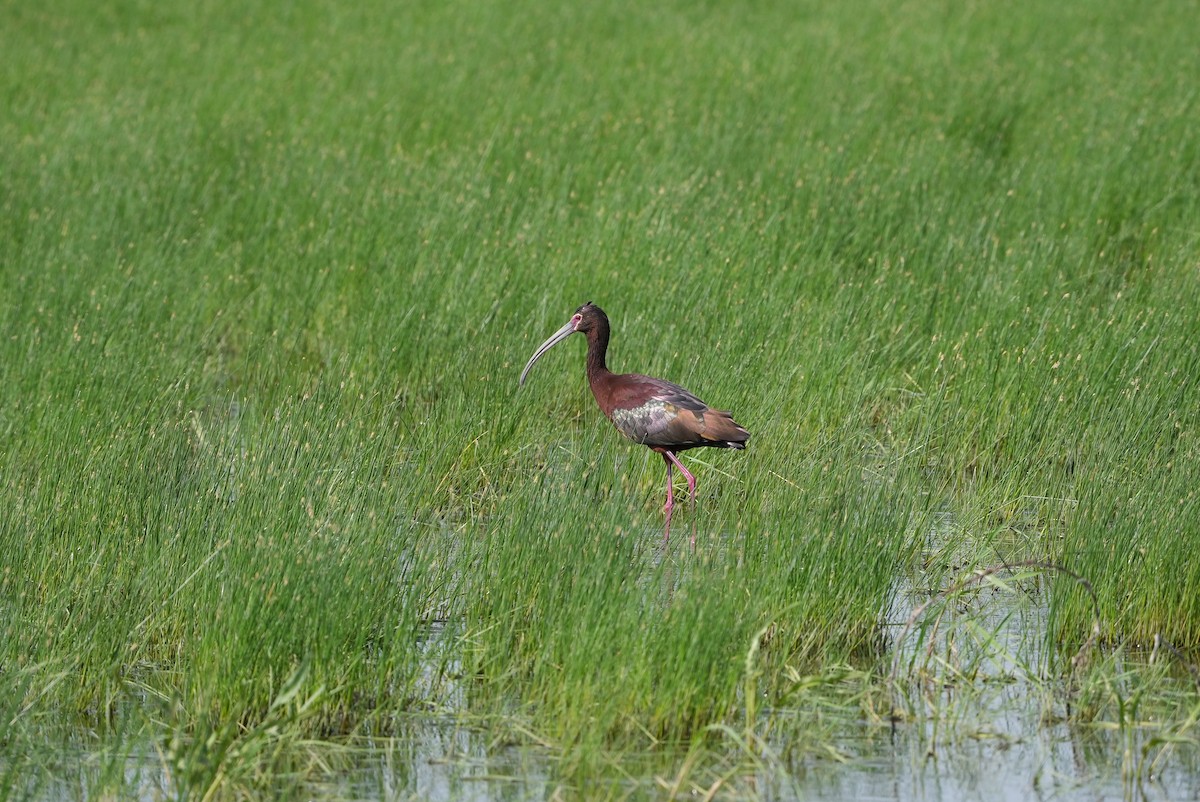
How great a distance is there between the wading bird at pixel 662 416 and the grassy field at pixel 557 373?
0.22 meters

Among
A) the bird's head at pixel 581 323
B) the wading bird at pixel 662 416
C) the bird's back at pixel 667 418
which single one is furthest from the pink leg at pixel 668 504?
the bird's head at pixel 581 323

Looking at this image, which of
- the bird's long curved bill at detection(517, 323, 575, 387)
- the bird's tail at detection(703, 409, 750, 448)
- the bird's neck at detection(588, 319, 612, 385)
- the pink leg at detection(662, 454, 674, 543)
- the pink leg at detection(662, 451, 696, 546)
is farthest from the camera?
the bird's long curved bill at detection(517, 323, 575, 387)

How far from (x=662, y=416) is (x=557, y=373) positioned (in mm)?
1589

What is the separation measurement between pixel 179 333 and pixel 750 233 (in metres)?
3.26

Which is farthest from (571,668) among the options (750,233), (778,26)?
(778,26)

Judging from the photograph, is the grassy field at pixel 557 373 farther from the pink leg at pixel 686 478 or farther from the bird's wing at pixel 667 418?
the bird's wing at pixel 667 418

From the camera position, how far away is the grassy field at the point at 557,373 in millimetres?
4836

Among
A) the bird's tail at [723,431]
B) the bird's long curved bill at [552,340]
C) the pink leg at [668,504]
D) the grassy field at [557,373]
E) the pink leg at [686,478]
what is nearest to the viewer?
the grassy field at [557,373]

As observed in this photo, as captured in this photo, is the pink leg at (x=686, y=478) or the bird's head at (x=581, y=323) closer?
the pink leg at (x=686, y=478)

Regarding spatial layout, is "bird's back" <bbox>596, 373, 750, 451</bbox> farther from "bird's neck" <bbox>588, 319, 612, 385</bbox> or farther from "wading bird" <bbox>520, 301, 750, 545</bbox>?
"bird's neck" <bbox>588, 319, 612, 385</bbox>

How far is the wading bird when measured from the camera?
6.55 m

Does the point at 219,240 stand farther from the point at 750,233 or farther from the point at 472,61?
the point at 472,61

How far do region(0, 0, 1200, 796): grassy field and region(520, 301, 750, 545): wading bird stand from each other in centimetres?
22

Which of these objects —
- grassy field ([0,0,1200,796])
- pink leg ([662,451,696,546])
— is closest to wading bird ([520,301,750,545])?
pink leg ([662,451,696,546])
